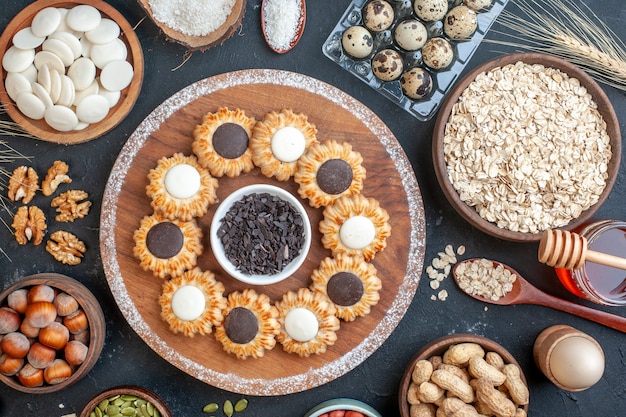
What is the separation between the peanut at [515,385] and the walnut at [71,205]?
1.76m

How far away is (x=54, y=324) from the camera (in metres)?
2.39

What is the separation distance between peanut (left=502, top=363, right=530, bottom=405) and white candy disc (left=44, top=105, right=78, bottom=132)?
1895mm

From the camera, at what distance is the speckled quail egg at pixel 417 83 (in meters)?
2.48

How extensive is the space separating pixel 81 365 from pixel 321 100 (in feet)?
4.41

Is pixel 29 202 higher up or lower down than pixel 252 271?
lower down

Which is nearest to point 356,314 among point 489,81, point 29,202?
point 489,81

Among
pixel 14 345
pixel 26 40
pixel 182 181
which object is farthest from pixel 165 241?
pixel 26 40

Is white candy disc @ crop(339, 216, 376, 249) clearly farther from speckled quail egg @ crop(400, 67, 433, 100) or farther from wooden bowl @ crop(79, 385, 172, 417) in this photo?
wooden bowl @ crop(79, 385, 172, 417)

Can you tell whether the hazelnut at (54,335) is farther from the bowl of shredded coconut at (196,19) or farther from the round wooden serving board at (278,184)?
the bowl of shredded coconut at (196,19)

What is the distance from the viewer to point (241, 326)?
2.36 meters

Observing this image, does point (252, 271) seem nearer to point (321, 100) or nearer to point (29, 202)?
point (321, 100)

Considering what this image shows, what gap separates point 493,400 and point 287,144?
120 centimetres

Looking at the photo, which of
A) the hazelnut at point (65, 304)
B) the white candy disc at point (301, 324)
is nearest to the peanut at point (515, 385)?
A: the white candy disc at point (301, 324)

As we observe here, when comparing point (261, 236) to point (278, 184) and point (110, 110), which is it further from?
point (110, 110)
